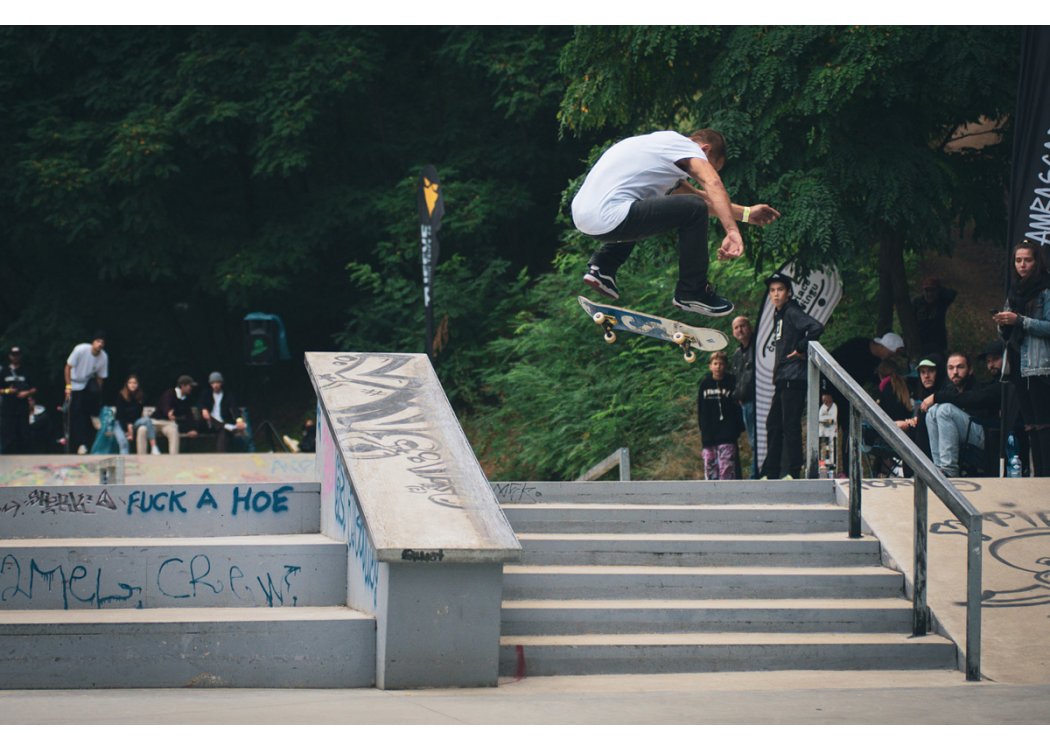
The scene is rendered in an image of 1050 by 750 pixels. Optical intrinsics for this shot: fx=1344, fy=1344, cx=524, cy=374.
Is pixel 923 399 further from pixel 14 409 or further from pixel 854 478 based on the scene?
pixel 14 409

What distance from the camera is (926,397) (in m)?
11.1

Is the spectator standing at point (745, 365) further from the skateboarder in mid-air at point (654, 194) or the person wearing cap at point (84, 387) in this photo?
the person wearing cap at point (84, 387)

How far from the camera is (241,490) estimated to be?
7676mm

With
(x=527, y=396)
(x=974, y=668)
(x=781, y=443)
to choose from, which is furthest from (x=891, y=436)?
(x=527, y=396)

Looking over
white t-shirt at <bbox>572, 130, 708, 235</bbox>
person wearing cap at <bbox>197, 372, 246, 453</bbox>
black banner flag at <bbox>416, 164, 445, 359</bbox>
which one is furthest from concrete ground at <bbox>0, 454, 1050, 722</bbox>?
person wearing cap at <bbox>197, 372, 246, 453</bbox>

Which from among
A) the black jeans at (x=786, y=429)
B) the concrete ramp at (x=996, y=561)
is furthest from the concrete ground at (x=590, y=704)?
the black jeans at (x=786, y=429)

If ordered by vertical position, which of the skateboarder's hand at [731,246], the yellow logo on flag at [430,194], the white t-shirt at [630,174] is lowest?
the skateboarder's hand at [731,246]

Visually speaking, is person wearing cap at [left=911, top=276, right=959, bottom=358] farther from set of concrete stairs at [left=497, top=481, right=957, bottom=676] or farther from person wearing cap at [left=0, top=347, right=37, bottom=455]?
person wearing cap at [left=0, top=347, right=37, bottom=455]

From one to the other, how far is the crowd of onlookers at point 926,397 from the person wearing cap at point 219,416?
961 centimetres

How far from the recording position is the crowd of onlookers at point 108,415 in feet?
62.3

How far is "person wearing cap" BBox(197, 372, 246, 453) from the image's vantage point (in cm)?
1967

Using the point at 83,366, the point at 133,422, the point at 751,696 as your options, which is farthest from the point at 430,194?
the point at 751,696

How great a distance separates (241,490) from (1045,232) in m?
6.60
